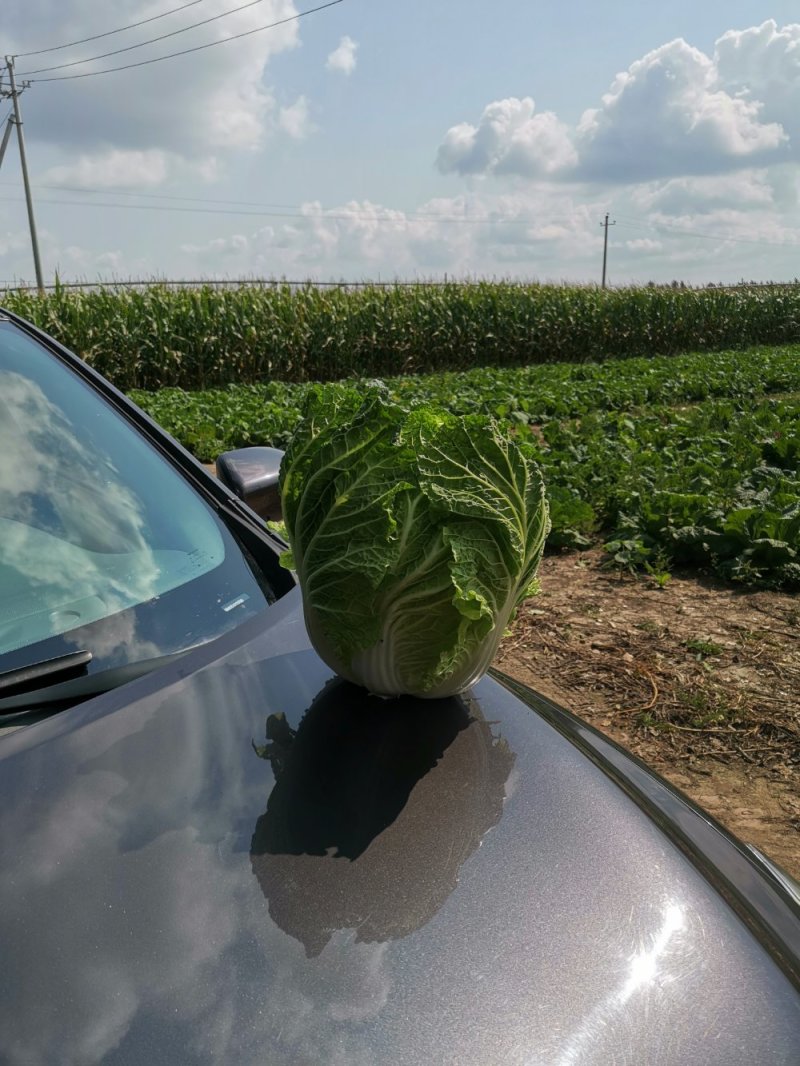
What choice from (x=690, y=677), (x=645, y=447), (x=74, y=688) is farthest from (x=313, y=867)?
(x=645, y=447)

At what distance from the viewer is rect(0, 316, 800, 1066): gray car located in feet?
3.19

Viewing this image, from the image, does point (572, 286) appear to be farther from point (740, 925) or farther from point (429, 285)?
point (740, 925)

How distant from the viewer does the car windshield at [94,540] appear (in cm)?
173

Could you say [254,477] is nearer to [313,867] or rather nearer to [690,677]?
[313,867]

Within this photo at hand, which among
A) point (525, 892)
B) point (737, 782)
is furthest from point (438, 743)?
point (737, 782)

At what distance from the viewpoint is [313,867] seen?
1191 mm

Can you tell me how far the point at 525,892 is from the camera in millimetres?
1187

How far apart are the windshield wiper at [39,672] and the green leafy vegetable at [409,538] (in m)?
0.45

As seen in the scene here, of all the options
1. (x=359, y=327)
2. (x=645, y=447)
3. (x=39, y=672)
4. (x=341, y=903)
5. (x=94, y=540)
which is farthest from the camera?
(x=359, y=327)

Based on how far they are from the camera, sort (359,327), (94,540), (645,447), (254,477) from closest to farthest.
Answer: (94,540) < (254,477) < (645,447) < (359,327)

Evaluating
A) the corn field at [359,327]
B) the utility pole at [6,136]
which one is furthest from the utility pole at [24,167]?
the corn field at [359,327]

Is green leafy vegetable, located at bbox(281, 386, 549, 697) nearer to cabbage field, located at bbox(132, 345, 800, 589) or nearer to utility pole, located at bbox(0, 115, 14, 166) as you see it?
cabbage field, located at bbox(132, 345, 800, 589)

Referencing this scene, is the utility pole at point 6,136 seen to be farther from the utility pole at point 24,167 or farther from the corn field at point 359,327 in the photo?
the corn field at point 359,327

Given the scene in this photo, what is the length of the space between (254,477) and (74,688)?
1.06 m
